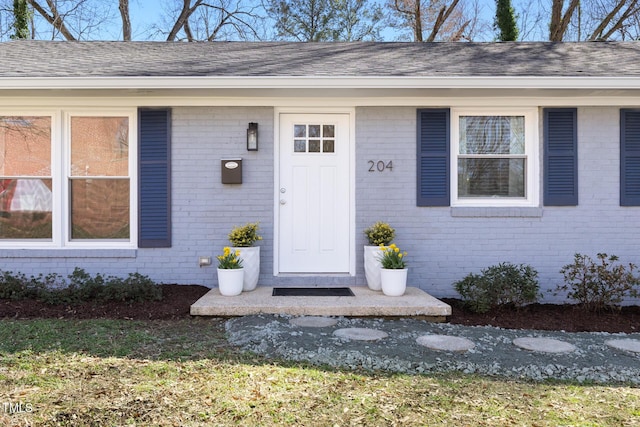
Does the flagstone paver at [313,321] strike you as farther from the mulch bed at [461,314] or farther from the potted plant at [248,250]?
the mulch bed at [461,314]

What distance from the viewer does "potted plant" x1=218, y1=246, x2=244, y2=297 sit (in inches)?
201

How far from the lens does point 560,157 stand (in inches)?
227

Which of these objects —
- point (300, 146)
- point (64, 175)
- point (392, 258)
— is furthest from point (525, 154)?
point (64, 175)

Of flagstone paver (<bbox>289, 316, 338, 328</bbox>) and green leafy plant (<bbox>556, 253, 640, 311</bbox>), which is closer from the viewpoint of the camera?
flagstone paver (<bbox>289, 316, 338, 328</bbox>)

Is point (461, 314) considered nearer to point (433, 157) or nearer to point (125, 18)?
point (433, 157)

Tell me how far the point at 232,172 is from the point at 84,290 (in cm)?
206

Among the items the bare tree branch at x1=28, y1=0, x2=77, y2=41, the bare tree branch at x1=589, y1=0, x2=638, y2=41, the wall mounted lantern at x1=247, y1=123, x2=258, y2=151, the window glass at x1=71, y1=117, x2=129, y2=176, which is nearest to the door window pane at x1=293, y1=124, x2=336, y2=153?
the wall mounted lantern at x1=247, y1=123, x2=258, y2=151

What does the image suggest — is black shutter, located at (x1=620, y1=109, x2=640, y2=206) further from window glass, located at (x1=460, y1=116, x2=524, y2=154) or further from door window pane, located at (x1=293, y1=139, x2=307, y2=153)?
door window pane, located at (x1=293, y1=139, x2=307, y2=153)

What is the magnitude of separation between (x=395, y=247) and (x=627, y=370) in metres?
2.47

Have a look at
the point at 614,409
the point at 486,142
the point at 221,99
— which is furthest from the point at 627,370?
the point at 221,99

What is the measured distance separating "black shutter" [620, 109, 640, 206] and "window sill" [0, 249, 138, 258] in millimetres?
5937

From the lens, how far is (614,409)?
8.87ft

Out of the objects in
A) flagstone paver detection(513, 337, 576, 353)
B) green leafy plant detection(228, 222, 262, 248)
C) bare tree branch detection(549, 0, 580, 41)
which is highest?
bare tree branch detection(549, 0, 580, 41)

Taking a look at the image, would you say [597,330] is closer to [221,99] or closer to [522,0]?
[221,99]
